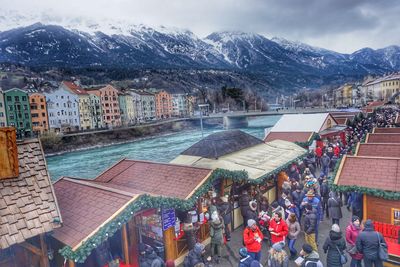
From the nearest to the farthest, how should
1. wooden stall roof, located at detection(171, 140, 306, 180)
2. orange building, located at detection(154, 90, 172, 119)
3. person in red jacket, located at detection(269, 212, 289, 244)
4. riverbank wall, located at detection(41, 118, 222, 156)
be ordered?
person in red jacket, located at detection(269, 212, 289, 244) → wooden stall roof, located at detection(171, 140, 306, 180) → riverbank wall, located at detection(41, 118, 222, 156) → orange building, located at detection(154, 90, 172, 119)

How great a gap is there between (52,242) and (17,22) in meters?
79.2

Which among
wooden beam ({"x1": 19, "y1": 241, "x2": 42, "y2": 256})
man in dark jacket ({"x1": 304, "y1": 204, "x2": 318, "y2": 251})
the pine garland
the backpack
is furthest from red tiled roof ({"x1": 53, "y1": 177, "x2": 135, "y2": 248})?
man in dark jacket ({"x1": 304, "y1": 204, "x2": 318, "y2": 251})

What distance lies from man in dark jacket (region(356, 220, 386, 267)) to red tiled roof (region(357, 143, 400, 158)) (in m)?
7.52

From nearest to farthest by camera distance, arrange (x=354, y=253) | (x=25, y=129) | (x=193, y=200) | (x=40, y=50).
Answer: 1. (x=354, y=253)
2. (x=193, y=200)
3. (x=25, y=129)
4. (x=40, y=50)

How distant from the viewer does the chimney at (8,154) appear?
587 centimetres

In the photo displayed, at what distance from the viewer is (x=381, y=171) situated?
8.88m

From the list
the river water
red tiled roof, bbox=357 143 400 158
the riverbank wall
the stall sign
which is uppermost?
red tiled roof, bbox=357 143 400 158

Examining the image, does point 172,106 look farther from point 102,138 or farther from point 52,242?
point 52,242

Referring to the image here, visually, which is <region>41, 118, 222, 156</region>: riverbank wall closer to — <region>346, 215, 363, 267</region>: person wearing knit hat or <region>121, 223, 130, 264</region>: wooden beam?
<region>121, 223, 130, 264</region>: wooden beam

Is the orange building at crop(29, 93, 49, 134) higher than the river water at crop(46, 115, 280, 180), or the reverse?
the orange building at crop(29, 93, 49, 134)

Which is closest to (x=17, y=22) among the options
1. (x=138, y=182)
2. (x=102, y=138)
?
(x=102, y=138)

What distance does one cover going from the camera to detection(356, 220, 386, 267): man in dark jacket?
5.93m

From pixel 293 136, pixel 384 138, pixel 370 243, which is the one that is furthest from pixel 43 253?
pixel 293 136

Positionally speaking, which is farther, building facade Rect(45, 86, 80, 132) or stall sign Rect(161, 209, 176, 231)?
building facade Rect(45, 86, 80, 132)
